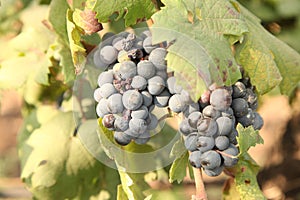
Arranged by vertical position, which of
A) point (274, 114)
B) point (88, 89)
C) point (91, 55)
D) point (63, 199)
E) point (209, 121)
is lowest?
point (274, 114)

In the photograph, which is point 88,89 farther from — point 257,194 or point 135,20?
point 257,194

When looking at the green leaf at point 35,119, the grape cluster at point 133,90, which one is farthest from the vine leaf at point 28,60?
the grape cluster at point 133,90

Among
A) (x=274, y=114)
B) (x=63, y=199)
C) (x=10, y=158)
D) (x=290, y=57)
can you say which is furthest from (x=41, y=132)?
(x=10, y=158)

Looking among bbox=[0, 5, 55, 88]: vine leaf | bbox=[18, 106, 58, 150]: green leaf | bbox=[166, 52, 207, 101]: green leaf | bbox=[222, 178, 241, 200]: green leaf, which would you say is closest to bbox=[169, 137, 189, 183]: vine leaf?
bbox=[166, 52, 207, 101]: green leaf

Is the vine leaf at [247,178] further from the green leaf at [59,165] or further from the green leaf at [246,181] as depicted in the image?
the green leaf at [59,165]

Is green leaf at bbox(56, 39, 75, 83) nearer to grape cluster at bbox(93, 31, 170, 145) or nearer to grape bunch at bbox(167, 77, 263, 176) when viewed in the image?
grape cluster at bbox(93, 31, 170, 145)

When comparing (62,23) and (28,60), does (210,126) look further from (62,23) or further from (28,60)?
(28,60)

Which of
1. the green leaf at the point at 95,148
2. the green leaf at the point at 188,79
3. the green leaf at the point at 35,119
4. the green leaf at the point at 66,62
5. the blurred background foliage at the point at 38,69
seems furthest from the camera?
the green leaf at the point at 35,119
